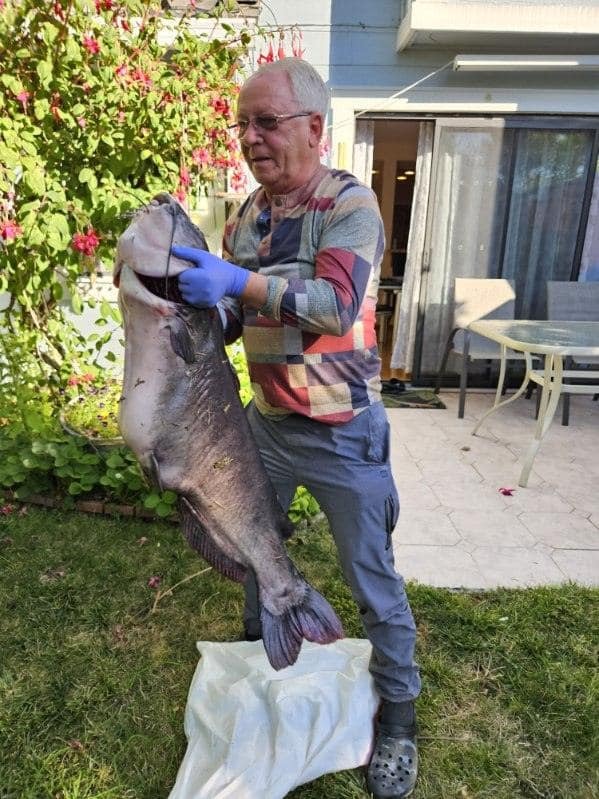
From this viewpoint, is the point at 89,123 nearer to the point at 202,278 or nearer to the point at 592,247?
the point at 202,278

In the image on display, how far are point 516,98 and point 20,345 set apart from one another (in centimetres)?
489

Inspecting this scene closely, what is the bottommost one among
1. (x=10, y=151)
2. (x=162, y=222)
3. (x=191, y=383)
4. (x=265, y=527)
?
(x=265, y=527)

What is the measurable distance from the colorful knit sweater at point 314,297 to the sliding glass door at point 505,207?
4602 millimetres

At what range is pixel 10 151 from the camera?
2.78 metres

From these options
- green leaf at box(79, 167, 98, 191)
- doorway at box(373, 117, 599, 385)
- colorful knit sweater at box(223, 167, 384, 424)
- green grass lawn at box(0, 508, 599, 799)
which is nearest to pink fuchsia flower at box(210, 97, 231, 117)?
green leaf at box(79, 167, 98, 191)

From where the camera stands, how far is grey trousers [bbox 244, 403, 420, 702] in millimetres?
1729

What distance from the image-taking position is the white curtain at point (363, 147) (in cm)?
579

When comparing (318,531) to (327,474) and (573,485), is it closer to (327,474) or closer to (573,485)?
(327,474)

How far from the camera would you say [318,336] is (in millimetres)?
1619

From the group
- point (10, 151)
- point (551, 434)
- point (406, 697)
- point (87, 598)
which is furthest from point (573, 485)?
point (10, 151)

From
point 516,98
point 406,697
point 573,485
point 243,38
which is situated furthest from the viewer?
point 516,98

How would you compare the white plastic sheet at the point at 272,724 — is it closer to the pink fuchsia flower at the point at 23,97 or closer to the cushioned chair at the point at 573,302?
the pink fuchsia flower at the point at 23,97

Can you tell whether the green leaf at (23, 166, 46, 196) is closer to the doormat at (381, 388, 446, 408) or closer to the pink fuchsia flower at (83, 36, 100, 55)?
the pink fuchsia flower at (83, 36, 100, 55)

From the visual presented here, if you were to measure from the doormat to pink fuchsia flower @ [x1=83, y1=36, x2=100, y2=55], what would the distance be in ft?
12.3
